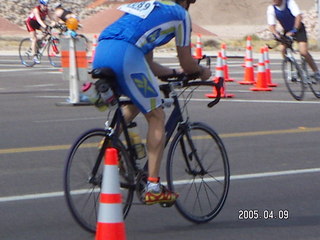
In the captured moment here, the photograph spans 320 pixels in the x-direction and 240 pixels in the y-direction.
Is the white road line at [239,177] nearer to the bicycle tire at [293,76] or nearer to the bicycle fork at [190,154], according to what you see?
the bicycle fork at [190,154]

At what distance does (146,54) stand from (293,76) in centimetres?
975

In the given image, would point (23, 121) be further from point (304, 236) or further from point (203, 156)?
point (304, 236)

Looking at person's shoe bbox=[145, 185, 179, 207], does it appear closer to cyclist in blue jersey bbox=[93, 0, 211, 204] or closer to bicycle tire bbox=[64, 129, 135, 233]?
cyclist in blue jersey bbox=[93, 0, 211, 204]

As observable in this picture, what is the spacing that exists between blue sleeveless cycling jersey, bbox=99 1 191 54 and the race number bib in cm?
2

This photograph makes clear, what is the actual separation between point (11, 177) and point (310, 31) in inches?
1946

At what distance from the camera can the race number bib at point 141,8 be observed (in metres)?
6.87

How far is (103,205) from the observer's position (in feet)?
20.2

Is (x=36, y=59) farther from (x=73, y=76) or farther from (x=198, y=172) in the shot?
(x=198, y=172)

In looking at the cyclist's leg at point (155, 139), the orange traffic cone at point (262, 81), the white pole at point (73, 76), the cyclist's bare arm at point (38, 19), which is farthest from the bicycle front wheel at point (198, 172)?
the cyclist's bare arm at point (38, 19)

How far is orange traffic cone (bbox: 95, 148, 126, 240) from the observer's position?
6.09 m

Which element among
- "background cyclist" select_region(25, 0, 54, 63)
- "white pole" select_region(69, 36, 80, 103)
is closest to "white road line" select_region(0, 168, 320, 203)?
"white pole" select_region(69, 36, 80, 103)

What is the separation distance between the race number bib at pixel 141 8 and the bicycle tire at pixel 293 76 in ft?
31.9

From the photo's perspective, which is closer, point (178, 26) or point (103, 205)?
point (103, 205)

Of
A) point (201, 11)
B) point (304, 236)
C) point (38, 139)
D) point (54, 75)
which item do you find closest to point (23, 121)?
point (38, 139)
